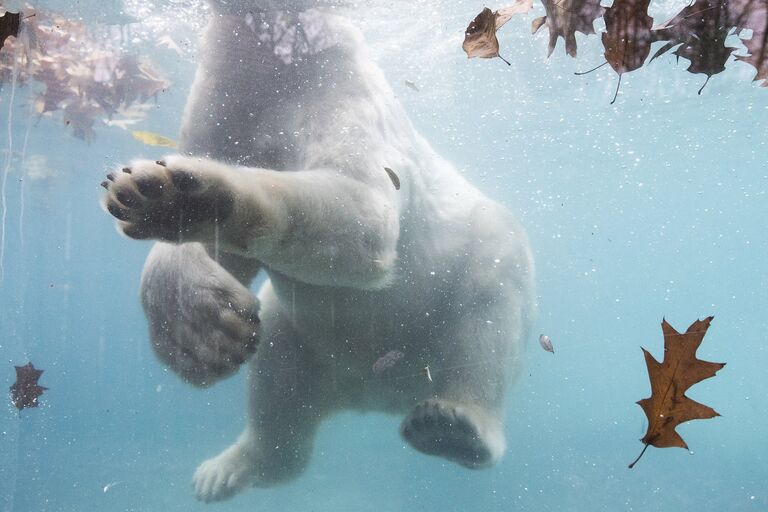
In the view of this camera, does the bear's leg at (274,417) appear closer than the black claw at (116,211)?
No

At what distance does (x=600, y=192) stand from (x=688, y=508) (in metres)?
20.2

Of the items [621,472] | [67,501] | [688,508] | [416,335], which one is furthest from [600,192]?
[416,335]

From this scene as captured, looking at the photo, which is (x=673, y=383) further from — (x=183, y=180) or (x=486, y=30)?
(x=183, y=180)

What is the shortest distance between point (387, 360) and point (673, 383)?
8.22 ft

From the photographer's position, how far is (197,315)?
8.38ft

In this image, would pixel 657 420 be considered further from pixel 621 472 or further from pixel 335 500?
pixel 621 472

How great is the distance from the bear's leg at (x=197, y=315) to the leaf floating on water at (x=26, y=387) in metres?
1.59

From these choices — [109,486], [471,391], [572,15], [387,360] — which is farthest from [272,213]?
[109,486]

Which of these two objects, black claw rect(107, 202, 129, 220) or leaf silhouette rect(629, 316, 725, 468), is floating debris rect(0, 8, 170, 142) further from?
leaf silhouette rect(629, 316, 725, 468)

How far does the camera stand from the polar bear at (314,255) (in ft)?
6.74

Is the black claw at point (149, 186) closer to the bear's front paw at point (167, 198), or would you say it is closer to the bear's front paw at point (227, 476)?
the bear's front paw at point (167, 198)

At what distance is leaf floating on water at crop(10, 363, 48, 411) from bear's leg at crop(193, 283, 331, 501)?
4.70 ft

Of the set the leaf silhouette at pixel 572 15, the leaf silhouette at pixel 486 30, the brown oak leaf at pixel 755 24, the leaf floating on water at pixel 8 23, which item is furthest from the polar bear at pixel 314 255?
the brown oak leaf at pixel 755 24

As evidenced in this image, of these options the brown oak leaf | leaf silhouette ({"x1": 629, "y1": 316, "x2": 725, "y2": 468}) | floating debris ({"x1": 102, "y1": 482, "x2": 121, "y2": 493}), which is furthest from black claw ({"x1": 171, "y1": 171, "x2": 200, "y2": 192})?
floating debris ({"x1": 102, "y1": 482, "x2": 121, "y2": 493})
